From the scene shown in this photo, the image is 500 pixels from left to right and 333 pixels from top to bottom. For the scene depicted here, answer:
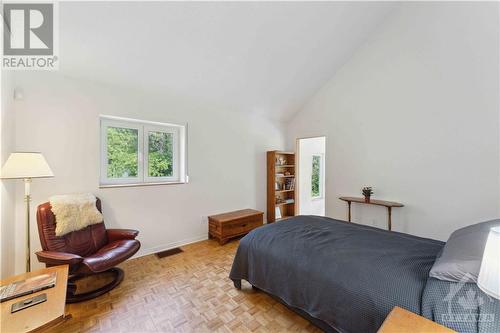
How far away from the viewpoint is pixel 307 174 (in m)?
5.13

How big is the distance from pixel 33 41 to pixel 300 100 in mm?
3855

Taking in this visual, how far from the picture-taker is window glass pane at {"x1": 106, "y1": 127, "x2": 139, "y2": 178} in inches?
109

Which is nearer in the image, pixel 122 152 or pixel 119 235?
pixel 119 235

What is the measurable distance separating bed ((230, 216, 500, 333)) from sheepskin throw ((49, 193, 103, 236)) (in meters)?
1.69

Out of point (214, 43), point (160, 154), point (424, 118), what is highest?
point (214, 43)

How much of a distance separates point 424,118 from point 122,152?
14.1 ft

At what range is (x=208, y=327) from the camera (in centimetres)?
162

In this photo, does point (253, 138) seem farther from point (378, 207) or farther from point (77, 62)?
point (77, 62)

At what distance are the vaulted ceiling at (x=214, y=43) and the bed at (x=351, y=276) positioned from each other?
2.29 meters

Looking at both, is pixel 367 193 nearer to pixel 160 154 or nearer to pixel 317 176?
pixel 317 176

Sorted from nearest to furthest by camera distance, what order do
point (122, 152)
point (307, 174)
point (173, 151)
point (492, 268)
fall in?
1. point (492, 268)
2. point (122, 152)
3. point (173, 151)
4. point (307, 174)

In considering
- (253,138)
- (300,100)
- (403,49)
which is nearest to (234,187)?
(253,138)

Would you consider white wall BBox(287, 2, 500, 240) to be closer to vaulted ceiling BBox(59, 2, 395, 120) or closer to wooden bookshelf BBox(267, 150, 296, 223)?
vaulted ceiling BBox(59, 2, 395, 120)

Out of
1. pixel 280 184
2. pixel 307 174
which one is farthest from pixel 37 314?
pixel 307 174
